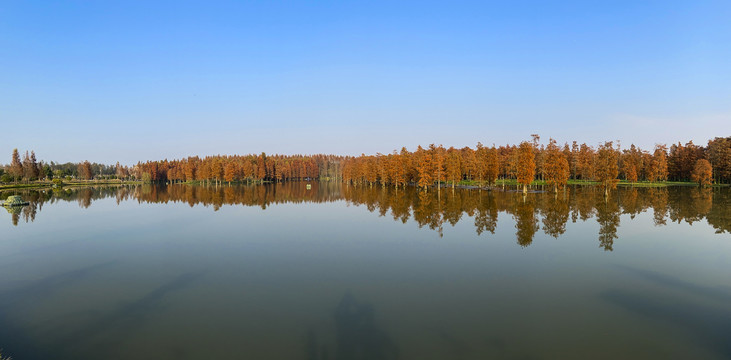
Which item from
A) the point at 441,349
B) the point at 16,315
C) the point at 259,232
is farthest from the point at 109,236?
the point at 441,349

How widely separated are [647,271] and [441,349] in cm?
1493

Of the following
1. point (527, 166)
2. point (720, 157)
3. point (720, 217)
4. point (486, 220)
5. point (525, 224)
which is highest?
point (720, 157)

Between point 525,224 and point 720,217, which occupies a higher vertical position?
point 525,224

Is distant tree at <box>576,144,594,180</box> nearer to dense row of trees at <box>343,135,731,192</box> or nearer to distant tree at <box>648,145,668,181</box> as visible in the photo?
dense row of trees at <box>343,135,731,192</box>

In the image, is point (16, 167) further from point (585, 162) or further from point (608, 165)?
point (585, 162)

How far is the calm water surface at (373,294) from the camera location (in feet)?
36.0

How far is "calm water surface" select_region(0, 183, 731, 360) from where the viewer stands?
1097cm

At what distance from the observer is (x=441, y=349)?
10.6 metres

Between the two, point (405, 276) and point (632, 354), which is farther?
point (405, 276)

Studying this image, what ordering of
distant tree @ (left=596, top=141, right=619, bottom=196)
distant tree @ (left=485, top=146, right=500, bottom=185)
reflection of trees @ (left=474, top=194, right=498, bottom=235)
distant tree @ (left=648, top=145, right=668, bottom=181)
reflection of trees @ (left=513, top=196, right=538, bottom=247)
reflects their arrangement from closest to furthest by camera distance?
1. reflection of trees @ (left=513, top=196, right=538, bottom=247)
2. reflection of trees @ (left=474, top=194, right=498, bottom=235)
3. distant tree @ (left=596, top=141, right=619, bottom=196)
4. distant tree @ (left=485, top=146, right=500, bottom=185)
5. distant tree @ (left=648, top=145, right=668, bottom=181)

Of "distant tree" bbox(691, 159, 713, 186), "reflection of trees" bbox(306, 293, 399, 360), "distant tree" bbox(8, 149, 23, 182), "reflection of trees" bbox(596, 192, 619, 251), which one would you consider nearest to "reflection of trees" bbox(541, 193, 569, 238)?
"reflection of trees" bbox(596, 192, 619, 251)

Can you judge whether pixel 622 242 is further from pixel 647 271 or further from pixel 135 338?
pixel 135 338

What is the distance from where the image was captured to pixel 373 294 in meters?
15.4

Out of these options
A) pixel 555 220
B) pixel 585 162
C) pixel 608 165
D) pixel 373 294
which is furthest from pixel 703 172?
pixel 373 294
